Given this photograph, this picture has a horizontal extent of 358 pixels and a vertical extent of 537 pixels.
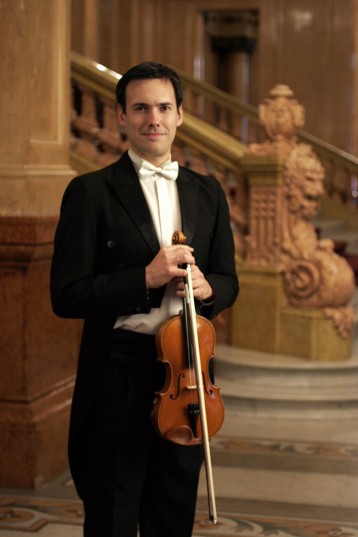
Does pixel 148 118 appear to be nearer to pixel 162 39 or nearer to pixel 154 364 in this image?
pixel 154 364

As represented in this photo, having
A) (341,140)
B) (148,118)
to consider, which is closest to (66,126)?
(148,118)

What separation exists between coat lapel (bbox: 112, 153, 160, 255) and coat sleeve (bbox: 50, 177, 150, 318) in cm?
7

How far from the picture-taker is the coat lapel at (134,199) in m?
2.83

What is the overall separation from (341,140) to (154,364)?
12.0 m

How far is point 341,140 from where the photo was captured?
14.4m

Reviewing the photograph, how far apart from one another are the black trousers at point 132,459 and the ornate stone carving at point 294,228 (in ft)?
14.5

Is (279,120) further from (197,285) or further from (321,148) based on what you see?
(197,285)

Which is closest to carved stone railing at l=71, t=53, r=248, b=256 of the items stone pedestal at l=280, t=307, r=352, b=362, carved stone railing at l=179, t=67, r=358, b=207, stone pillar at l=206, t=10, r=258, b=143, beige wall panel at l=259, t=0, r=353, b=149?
stone pedestal at l=280, t=307, r=352, b=362

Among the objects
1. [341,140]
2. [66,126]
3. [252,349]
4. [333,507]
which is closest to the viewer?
[333,507]

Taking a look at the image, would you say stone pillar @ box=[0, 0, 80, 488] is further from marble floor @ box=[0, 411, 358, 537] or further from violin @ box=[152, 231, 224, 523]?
violin @ box=[152, 231, 224, 523]

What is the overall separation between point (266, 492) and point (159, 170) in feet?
8.63

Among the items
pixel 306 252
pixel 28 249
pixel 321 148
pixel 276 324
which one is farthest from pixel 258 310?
pixel 321 148

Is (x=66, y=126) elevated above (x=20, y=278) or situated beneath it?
elevated above

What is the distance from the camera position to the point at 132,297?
2.75 meters
